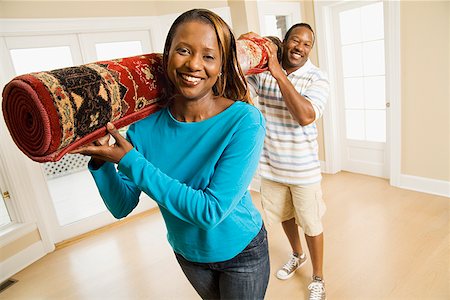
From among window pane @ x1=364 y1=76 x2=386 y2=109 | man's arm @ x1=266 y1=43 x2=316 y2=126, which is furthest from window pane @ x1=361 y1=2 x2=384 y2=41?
man's arm @ x1=266 y1=43 x2=316 y2=126

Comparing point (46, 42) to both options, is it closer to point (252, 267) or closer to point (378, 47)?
point (252, 267)

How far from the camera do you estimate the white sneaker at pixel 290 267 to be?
2061mm

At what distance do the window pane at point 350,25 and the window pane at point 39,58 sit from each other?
2.78 m

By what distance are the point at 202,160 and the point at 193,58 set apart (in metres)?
0.26

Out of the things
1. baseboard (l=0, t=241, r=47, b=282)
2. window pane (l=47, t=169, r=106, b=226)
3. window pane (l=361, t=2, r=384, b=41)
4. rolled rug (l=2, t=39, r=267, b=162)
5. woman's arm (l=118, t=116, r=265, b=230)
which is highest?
window pane (l=361, t=2, r=384, b=41)

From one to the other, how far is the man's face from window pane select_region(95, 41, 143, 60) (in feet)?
6.41

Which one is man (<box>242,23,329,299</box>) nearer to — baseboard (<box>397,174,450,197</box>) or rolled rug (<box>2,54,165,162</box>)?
rolled rug (<box>2,54,165,162</box>)

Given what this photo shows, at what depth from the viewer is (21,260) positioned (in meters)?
2.59

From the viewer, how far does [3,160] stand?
2.50 m

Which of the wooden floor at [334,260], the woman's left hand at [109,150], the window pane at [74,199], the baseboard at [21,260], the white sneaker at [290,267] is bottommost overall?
the wooden floor at [334,260]

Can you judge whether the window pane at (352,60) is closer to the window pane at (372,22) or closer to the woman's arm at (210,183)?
the window pane at (372,22)

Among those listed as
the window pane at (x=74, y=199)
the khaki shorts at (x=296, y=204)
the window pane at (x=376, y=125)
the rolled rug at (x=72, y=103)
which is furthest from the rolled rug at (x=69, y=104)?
the window pane at (x=376, y=125)

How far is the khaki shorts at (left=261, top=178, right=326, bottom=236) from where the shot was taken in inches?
68.3

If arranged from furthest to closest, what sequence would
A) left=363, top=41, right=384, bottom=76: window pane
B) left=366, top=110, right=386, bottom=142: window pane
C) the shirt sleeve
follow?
left=366, top=110, right=386, bottom=142: window pane → left=363, top=41, right=384, bottom=76: window pane → the shirt sleeve
